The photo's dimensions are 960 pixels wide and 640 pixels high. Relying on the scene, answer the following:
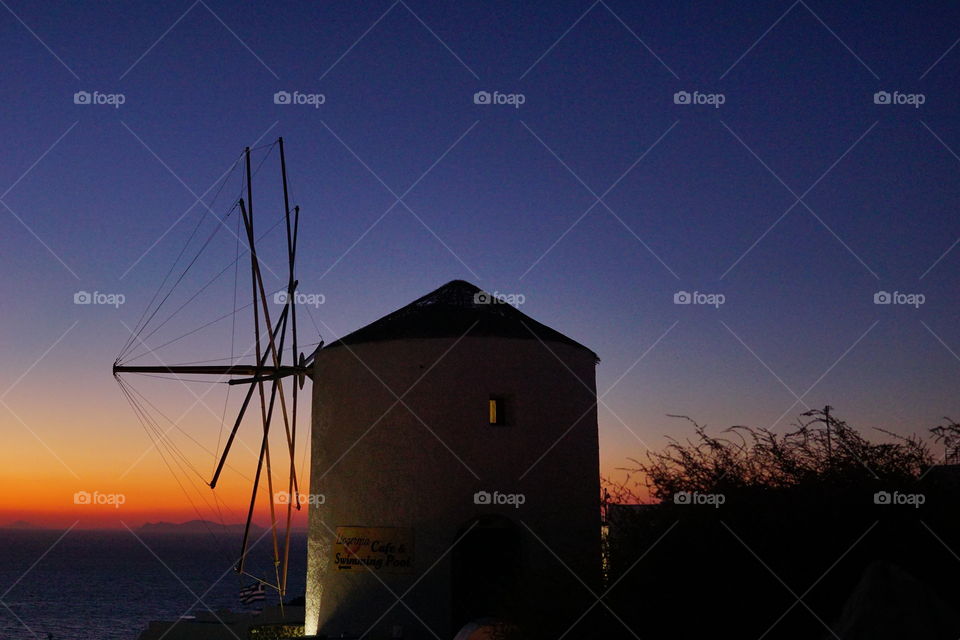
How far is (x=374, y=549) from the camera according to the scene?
16.1 metres

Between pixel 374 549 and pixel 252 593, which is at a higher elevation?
pixel 374 549

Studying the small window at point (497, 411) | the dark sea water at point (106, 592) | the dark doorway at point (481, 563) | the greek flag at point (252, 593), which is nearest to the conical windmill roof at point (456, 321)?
the small window at point (497, 411)

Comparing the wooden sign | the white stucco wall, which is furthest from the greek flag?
the wooden sign

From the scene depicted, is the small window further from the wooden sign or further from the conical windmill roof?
the wooden sign

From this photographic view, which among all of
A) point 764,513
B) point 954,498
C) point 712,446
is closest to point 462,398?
point 712,446

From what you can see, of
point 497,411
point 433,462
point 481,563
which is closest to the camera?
point 433,462

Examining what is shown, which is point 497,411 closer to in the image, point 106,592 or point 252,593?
point 252,593

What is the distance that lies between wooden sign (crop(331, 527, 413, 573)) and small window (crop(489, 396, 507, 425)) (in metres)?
2.48

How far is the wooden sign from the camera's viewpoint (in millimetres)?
15930

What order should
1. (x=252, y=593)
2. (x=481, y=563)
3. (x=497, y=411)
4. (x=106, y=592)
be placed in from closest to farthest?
(x=481, y=563)
(x=497, y=411)
(x=252, y=593)
(x=106, y=592)

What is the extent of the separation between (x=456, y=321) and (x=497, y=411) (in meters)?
1.83

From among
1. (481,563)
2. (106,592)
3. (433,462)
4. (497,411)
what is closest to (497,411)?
(497,411)

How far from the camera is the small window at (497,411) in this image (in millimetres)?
16609

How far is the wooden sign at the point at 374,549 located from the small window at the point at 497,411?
2.48 m
